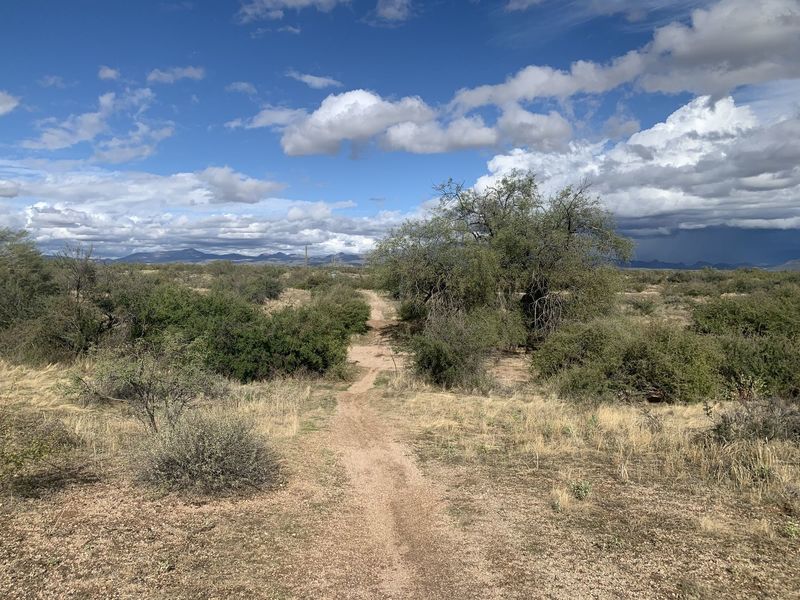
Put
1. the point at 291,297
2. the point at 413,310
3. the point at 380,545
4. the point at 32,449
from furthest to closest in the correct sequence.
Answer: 1. the point at 291,297
2. the point at 413,310
3. the point at 32,449
4. the point at 380,545

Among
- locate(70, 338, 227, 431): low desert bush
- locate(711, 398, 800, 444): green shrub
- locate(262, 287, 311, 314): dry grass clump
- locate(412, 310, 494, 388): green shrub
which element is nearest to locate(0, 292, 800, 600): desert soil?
locate(70, 338, 227, 431): low desert bush

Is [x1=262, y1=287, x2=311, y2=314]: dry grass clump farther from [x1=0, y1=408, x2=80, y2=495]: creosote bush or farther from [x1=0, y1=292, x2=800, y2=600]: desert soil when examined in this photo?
[x1=0, y1=292, x2=800, y2=600]: desert soil

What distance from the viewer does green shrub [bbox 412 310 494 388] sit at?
659 inches

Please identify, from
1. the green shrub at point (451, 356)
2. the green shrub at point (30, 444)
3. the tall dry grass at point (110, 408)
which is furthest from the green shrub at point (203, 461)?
the green shrub at point (451, 356)

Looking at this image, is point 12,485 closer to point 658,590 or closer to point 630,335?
point 658,590

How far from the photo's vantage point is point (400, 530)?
20.5 ft

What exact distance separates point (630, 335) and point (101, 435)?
1410 centimetres

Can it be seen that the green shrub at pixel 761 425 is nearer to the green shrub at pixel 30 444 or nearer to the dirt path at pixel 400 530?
the dirt path at pixel 400 530

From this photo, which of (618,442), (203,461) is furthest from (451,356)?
(203,461)

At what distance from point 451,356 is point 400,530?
422 inches

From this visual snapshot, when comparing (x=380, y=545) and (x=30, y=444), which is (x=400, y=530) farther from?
(x=30, y=444)

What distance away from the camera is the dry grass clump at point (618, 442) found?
304 inches

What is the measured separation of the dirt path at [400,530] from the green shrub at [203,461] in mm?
1438

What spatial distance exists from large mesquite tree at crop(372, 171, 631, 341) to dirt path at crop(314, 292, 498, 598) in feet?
48.4
